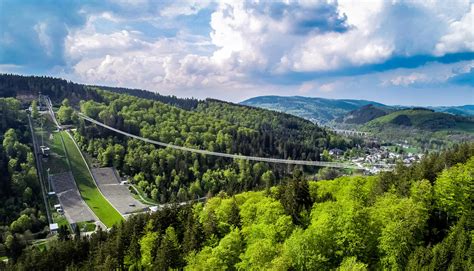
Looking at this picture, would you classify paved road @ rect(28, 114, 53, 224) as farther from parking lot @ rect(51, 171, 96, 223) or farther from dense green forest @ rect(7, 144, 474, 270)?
dense green forest @ rect(7, 144, 474, 270)

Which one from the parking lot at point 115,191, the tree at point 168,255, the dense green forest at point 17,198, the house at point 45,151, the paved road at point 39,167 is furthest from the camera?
the house at point 45,151

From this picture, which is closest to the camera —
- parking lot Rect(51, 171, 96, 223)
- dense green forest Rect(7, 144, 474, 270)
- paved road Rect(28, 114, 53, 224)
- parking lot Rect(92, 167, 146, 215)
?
dense green forest Rect(7, 144, 474, 270)

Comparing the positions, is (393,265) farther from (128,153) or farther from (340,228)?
(128,153)

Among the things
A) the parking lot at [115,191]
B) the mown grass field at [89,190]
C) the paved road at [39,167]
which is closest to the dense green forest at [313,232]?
the mown grass field at [89,190]

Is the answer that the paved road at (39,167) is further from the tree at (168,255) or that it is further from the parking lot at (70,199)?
the tree at (168,255)

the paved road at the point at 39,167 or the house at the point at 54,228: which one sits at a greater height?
the paved road at the point at 39,167

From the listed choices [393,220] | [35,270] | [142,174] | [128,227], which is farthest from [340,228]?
[142,174]

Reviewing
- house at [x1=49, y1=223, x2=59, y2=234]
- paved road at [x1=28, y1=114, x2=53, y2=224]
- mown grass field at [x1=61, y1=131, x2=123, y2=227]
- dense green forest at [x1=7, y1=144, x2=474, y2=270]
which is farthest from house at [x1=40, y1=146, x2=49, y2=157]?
dense green forest at [x1=7, y1=144, x2=474, y2=270]
